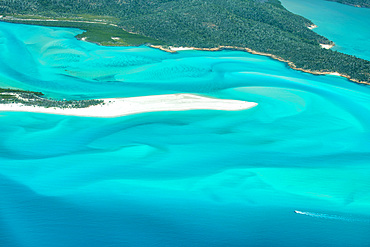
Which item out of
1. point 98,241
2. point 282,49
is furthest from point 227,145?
point 282,49

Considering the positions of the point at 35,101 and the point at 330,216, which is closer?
the point at 330,216

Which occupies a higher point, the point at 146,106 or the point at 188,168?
the point at 146,106

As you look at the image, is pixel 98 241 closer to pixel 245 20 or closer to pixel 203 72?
pixel 203 72

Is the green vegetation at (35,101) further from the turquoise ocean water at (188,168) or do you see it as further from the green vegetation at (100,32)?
the green vegetation at (100,32)

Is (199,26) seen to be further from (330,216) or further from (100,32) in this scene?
(330,216)

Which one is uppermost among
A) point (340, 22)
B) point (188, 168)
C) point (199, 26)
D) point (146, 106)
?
point (340, 22)

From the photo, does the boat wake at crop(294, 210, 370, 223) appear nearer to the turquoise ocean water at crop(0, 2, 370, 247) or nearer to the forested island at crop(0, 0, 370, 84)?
the turquoise ocean water at crop(0, 2, 370, 247)

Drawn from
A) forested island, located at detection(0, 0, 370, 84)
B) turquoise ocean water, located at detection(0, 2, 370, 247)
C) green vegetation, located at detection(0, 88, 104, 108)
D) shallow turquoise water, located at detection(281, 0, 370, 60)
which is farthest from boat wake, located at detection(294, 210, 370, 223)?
shallow turquoise water, located at detection(281, 0, 370, 60)

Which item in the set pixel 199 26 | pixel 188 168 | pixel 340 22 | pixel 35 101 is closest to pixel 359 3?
pixel 340 22
